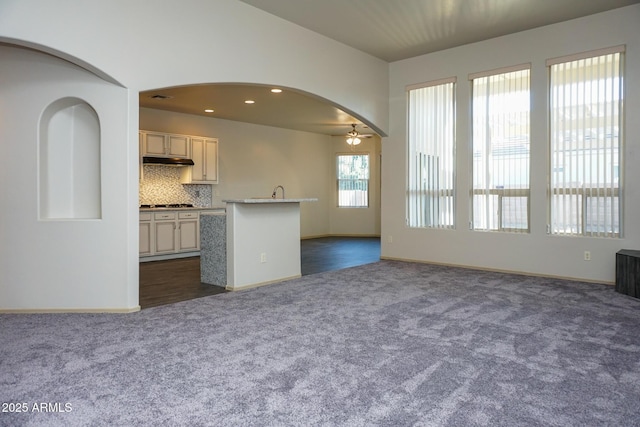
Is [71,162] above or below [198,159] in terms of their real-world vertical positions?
below

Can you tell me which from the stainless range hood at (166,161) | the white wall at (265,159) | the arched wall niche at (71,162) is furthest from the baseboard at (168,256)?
the arched wall niche at (71,162)

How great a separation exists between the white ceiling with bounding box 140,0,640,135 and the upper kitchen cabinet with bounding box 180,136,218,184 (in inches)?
38.9

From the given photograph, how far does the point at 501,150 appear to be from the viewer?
19.9 ft

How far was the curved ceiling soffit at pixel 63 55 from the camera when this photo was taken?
3339 mm

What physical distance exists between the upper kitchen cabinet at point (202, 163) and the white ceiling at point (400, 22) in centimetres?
99

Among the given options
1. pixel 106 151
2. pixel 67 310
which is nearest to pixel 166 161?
pixel 106 151

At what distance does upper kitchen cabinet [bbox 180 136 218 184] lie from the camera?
27.3 feet

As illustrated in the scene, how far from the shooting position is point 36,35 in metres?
3.37

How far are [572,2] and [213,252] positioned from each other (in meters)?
5.16

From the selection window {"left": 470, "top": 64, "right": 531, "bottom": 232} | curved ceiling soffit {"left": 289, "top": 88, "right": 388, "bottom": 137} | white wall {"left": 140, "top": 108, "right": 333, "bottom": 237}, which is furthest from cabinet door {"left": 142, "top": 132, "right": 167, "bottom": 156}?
window {"left": 470, "top": 64, "right": 531, "bottom": 232}

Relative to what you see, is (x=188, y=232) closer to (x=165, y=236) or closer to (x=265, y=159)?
(x=165, y=236)

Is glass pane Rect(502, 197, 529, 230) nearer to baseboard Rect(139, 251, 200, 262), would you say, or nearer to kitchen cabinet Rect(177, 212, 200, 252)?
kitchen cabinet Rect(177, 212, 200, 252)

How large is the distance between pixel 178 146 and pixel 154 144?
0.47 meters

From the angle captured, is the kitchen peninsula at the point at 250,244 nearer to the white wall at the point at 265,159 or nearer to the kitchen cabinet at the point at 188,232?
the kitchen cabinet at the point at 188,232
